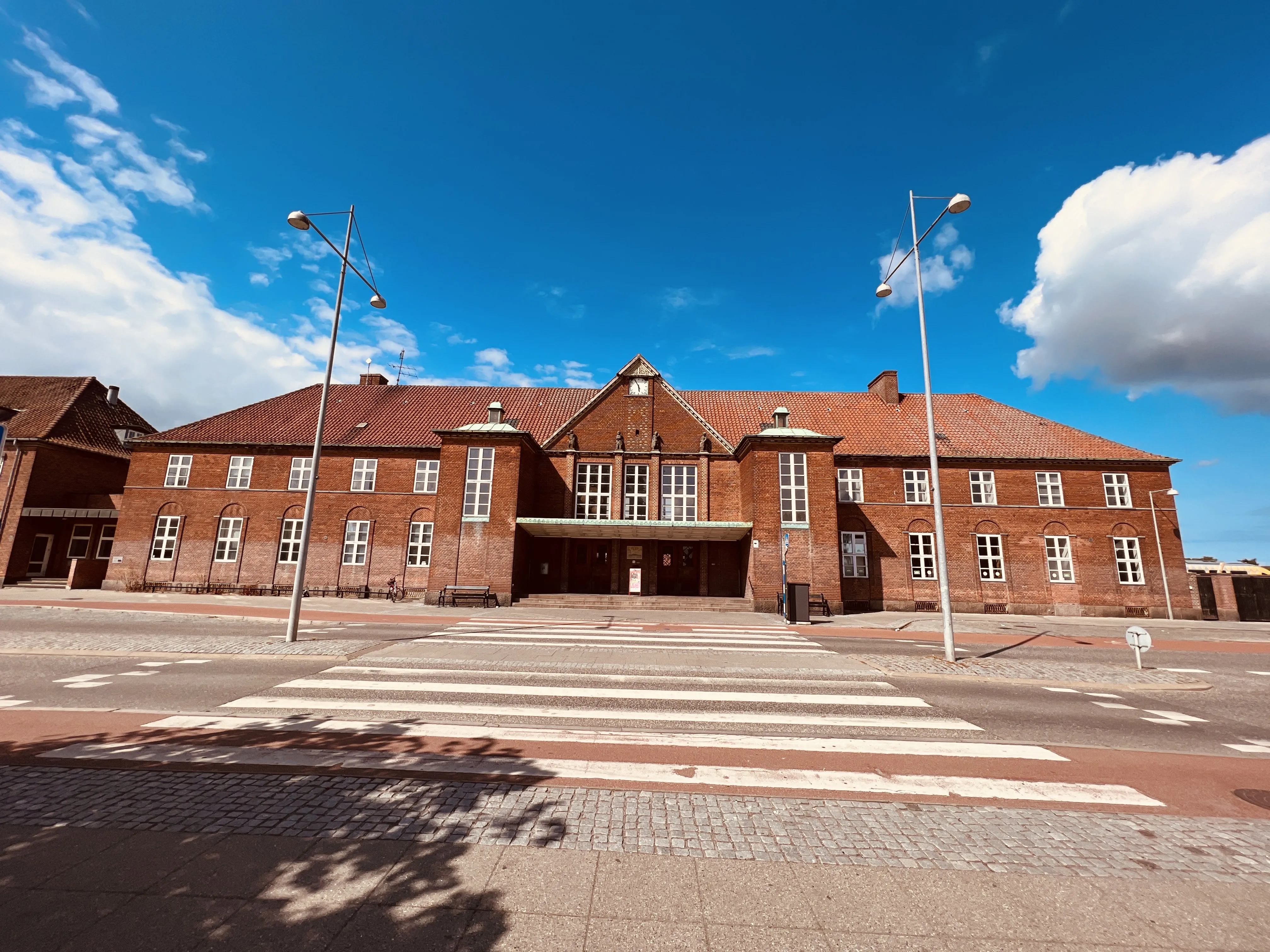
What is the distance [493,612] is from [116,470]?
29.3m

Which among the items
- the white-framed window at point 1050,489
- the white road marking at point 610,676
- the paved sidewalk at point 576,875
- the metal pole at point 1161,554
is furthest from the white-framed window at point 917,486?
the paved sidewalk at point 576,875

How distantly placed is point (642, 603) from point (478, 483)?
9.54 m

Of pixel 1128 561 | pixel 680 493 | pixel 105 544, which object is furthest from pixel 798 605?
pixel 105 544

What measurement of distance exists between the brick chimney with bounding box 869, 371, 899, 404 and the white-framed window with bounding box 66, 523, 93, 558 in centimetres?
4653

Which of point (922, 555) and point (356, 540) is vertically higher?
point (356, 540)

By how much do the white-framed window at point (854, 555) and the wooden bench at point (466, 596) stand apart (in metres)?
17.3

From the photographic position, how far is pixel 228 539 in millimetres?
28094

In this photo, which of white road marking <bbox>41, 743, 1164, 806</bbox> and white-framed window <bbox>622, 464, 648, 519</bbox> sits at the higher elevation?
white-framed window <bbox>622, 464, 648, 519</bbox>

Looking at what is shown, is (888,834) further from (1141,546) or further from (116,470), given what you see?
(116,470)

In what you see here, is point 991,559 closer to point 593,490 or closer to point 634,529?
point 634,529

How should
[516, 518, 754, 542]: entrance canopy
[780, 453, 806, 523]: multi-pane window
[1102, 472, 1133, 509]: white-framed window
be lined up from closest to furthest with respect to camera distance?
[516, 518, 754, 542]: entrance canopy, [780, 453, 806, 523]: multi-pane window, [1102, 472, 1133, 509]: white-framed window

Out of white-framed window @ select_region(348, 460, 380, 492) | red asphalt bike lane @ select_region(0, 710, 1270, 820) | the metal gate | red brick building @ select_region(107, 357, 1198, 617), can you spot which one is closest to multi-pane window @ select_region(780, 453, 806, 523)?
red brick building @ select_region(107, 357, 1198, 617)

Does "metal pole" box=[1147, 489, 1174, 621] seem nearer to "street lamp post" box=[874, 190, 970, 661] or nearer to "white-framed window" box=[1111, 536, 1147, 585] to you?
"white-framed window" box=[1111, 536, 1147, 585]

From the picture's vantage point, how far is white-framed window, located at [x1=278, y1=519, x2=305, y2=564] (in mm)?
27766
